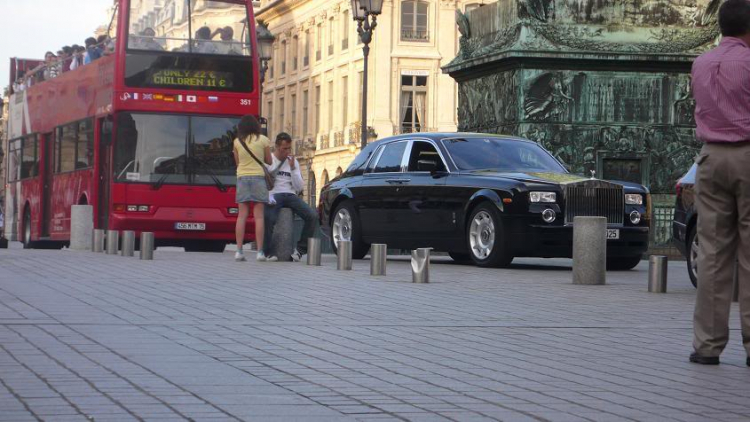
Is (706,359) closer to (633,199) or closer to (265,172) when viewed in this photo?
(633,199)

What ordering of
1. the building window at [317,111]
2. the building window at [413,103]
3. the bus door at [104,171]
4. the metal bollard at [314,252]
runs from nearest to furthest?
the metal bollard at [314,252] → the bus door at [104,171] → the building window at [413,103] → the building window at [317,111]

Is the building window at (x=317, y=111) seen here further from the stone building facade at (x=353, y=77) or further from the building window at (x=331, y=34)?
the building window at (x=331, y=34)

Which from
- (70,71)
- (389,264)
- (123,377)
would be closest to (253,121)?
(389,264)

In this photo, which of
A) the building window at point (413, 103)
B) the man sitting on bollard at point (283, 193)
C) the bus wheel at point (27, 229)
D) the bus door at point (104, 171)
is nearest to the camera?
the man sitting on bollard at point (283, 193)

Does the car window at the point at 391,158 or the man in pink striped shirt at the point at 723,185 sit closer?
the man in pink striped shirt at the point at 723,185

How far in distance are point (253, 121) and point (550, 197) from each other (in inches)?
182

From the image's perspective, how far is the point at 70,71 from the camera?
30641 millimetres

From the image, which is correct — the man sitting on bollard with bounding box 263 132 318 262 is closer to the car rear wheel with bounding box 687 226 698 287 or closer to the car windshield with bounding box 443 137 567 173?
the car windshield with bounding box 443 137 567 173

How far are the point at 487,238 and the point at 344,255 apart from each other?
1.99 meters

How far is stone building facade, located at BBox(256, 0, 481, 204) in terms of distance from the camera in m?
72.2

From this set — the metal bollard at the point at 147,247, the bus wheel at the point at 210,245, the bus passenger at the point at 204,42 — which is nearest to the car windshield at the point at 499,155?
the metal bollard at the point at 147,247

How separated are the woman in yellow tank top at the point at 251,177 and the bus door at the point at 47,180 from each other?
11.9m

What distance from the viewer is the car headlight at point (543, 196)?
1864 centimetres

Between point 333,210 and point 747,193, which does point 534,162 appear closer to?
point 333,210
